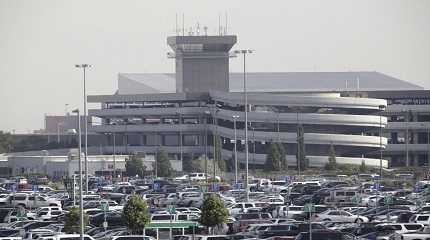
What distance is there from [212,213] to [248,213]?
6.79m

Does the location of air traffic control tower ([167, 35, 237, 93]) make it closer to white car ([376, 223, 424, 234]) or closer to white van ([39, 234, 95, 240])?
white car ([376, 223, 424, 234])

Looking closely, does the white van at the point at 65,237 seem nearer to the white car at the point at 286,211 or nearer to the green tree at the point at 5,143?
the white car at the point at 286,211

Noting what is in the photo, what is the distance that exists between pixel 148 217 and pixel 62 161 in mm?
74389

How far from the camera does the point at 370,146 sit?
5330 inches

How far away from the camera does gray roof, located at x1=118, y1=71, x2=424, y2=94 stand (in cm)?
16275

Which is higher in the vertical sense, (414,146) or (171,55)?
(171,55)

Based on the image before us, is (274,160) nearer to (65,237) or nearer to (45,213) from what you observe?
(45,213)

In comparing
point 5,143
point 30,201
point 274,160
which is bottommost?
point 30,201

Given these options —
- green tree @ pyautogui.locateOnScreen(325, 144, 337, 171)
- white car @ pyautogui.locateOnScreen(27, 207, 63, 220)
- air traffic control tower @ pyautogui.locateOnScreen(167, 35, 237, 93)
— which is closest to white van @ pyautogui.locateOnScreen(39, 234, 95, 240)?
white car @ pyautogui.locateOnScreen(27, 207, 63, 220)

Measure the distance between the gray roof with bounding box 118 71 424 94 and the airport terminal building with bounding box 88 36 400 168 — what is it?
12 centimetres

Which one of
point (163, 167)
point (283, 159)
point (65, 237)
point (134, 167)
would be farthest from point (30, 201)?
point (283, 159)

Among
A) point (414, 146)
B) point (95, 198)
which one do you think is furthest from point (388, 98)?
point (95, 198)

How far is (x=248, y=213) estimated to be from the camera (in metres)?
62.9

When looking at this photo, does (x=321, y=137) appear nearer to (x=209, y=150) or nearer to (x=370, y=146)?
(x=370, y=146)
